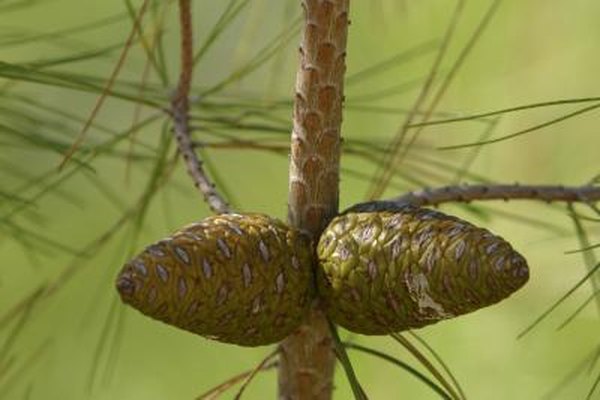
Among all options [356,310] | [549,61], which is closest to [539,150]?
[549,61]

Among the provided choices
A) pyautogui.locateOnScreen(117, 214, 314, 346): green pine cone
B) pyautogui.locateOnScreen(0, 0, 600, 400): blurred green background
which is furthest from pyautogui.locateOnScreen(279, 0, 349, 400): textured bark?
pyautogui.locateOnScreen(0, 0, 600, 400): blurred green background

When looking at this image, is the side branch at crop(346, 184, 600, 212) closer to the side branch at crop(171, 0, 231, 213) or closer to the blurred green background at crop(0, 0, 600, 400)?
the side branch at crop(171, 0, 231, 213)

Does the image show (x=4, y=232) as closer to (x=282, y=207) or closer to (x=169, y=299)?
(x=169, y=299)

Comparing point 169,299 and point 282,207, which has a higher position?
point 282,207

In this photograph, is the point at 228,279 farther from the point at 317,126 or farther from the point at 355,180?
the point at 355,180

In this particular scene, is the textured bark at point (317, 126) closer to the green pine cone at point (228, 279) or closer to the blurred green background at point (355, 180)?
the green pine cone at point (228, 279)

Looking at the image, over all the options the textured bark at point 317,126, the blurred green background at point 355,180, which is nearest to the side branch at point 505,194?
the textured bark at point 317,126
